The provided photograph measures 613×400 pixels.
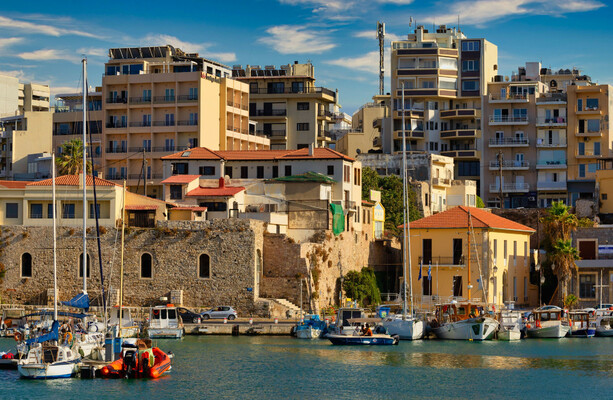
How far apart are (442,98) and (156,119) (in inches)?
1397

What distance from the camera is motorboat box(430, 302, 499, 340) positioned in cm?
7081

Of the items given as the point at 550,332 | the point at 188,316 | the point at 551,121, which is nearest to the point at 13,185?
the point at 188,316

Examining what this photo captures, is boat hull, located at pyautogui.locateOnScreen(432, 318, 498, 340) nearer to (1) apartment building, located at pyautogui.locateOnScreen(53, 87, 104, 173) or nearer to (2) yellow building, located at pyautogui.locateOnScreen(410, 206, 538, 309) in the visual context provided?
(2) yellow building, located at pyautogui.locateOnScreen(410, 206, 538, 309)

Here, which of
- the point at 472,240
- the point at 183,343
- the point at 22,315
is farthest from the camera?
the point at 472,240

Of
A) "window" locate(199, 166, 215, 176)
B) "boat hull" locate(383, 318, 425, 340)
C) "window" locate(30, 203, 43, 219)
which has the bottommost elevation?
"boat hull" locate(383, 318, 425, 340)

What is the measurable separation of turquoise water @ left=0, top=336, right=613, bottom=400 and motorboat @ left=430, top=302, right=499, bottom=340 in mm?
1254

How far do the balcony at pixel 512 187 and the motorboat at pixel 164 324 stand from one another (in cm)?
5965

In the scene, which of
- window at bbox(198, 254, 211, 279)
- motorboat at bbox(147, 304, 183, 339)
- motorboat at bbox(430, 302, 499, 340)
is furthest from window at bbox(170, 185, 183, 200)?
motorboat at bbox(430, 302, 499, 340)

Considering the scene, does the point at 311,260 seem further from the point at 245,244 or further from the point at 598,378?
the point at 598,378

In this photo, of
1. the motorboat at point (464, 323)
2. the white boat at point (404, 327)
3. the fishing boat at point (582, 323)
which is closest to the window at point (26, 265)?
the white boat at point (404, 327)

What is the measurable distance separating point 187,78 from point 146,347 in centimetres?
5377

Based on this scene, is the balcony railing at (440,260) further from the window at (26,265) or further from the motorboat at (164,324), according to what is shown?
the window at (26,265)

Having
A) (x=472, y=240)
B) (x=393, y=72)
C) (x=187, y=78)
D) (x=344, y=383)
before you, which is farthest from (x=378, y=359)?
(x=393, y=72)

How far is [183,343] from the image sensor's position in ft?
219
